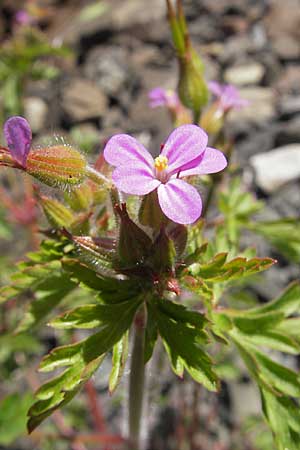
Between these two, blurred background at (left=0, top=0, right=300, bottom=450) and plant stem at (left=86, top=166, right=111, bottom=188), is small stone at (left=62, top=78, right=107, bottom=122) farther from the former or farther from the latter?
plant stem at (left=86, top=166, right=111, bottom=188)

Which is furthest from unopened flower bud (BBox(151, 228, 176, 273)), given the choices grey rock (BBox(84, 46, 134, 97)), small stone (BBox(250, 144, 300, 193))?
grey rock (BBox(84, 46, 134, 97))

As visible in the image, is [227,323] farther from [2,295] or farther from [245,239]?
[245,239]

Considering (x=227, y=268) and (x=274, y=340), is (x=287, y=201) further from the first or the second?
(x=227, y=268)

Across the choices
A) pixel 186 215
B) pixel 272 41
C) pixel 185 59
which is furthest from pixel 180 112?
pixel 272 41

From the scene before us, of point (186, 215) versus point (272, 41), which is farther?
point (272, 41)

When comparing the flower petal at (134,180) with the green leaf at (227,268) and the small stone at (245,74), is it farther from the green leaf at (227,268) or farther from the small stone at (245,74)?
the small stone at (245,74)

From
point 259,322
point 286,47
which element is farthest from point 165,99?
point 286,47
